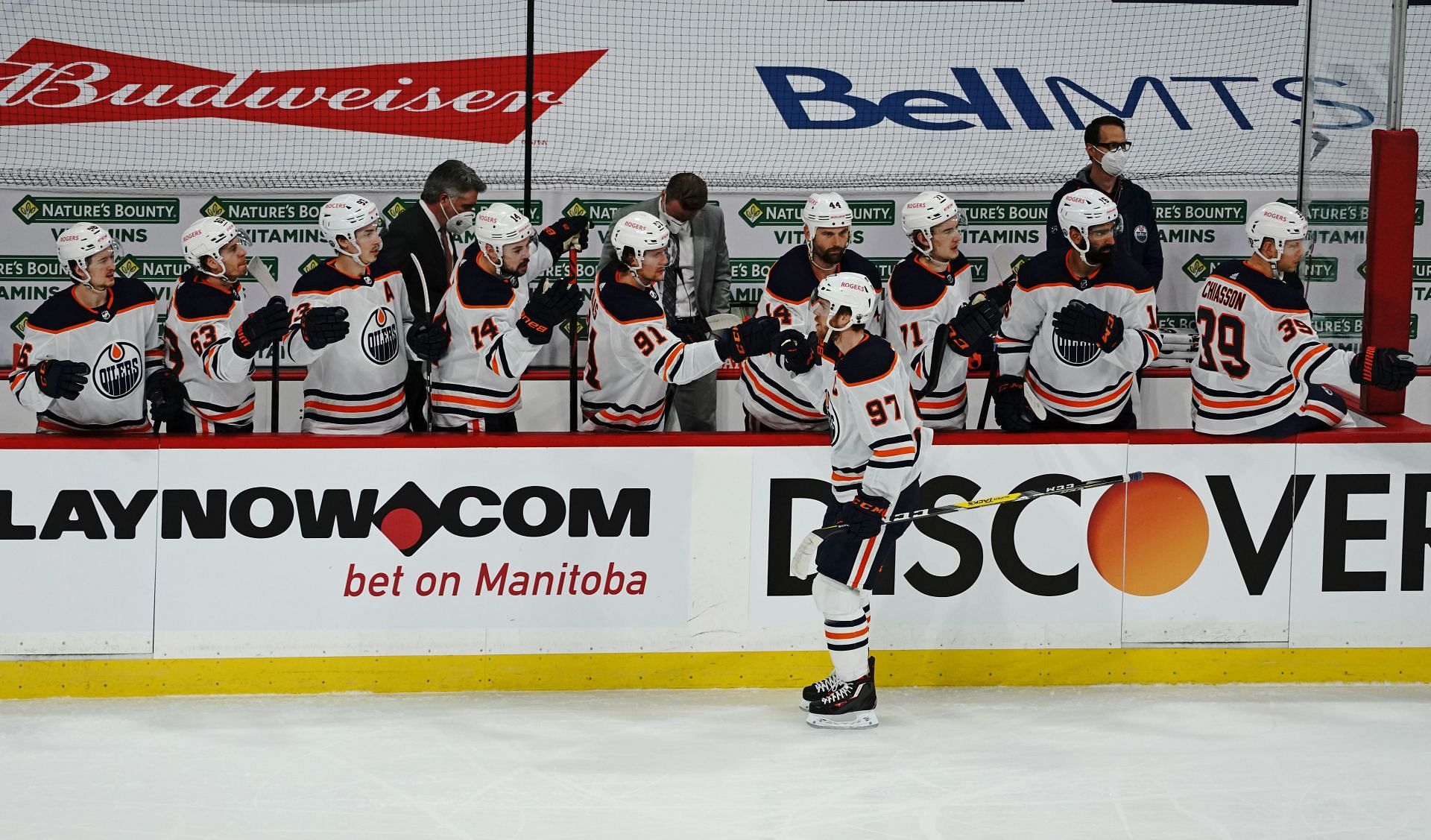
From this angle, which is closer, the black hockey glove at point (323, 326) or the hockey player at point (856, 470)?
the hockey player at point (856, 470)

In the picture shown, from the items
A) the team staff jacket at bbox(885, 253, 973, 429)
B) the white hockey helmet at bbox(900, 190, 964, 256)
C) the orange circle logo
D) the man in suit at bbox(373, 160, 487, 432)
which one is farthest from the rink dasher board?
the man in suit at bbox(373, 160, 487, 432)

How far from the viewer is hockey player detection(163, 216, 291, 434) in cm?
521

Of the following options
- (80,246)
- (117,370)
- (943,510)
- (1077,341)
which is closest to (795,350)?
(943,510)

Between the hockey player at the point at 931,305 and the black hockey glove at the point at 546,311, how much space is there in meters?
1.14

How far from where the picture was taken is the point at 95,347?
5.23 meters

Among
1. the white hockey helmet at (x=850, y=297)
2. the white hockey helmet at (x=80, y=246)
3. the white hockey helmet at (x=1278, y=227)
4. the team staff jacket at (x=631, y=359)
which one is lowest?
the team staff jacket at (x=631, y=359)

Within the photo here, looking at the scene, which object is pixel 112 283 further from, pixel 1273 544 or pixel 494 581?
pixel 1273 544

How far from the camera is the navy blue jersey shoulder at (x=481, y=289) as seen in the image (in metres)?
5.30

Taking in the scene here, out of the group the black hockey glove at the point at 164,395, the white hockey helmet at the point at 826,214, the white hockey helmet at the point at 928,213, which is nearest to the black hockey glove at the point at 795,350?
the white hockey helmet at the point at 826,214

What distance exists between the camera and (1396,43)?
555cm

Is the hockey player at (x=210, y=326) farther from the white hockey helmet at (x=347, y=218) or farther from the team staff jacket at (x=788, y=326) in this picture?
the team staff jacket at (x=788, y=326)

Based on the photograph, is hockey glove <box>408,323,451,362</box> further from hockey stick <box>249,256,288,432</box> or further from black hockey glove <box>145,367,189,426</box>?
black hockey glove <box>145,367,189,426</box>

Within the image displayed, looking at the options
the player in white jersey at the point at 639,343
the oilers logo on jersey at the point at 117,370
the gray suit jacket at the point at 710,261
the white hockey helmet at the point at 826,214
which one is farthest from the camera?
the gray suit jacket at the point at 710,261

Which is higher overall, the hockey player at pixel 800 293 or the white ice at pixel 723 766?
the hockey player at pixel 800 293
